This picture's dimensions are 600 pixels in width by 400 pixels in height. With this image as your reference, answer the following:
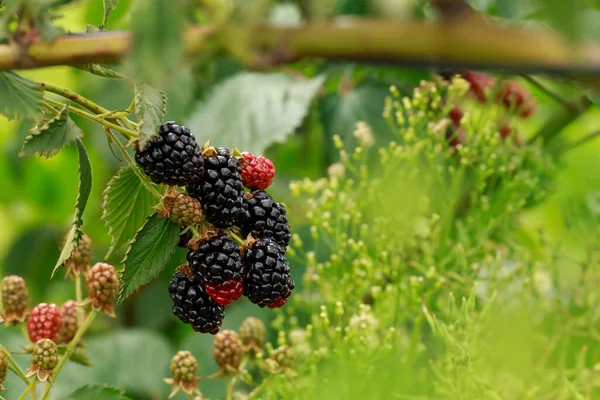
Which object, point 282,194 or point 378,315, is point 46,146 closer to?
point 378,315

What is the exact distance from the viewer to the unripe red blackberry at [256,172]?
0.43 m

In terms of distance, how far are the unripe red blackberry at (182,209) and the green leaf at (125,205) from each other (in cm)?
4

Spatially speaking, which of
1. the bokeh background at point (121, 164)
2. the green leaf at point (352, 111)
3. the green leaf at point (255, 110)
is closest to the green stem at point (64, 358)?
the bokeh background at point (121, 164)

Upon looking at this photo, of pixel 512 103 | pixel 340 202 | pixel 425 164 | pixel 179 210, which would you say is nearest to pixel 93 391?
pixel 179 210

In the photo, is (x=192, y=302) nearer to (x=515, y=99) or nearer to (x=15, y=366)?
(x=15, y=366)

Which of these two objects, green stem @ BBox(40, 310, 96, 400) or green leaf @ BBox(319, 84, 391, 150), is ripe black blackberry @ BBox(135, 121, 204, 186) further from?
green leaf @ BBox(319, 84, 391, 150)

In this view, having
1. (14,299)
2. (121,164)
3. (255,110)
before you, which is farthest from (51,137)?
(255,110)

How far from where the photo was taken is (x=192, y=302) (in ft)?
1.34

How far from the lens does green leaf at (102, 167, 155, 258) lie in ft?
1.34

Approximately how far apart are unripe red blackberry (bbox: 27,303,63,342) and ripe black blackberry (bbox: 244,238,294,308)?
153mm

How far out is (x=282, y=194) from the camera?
0.99 m

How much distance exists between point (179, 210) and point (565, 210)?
0.66m

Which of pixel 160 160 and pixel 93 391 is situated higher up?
pixel 160 160

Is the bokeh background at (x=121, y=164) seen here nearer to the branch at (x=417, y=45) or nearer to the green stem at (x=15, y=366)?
the green stem at (x=15, y=366)
